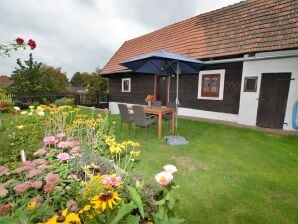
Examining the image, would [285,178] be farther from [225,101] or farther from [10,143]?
[225,101]

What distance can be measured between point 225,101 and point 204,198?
605 cm

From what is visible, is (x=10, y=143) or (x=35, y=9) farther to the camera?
(x=35, y=9)

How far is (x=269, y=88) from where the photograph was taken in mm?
6355

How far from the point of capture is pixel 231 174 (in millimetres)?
3137

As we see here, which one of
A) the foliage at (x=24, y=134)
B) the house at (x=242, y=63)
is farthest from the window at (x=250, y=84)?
the foliage at (x=24, y=134)

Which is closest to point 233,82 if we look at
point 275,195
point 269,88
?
point 269,88

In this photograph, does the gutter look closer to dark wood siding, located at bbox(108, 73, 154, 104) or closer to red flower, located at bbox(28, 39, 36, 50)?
dark wood siding, located at bbox(108, 73, 154, 104)

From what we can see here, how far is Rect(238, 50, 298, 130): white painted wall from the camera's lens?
5843 mm

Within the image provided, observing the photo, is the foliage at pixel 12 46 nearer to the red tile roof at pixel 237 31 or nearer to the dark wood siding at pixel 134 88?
the red tile roof at pixel 237 31

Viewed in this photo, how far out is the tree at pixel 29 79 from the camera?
46.4 ft

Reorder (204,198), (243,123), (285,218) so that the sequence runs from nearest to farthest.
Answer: (285,218) < (204,198) < (243,123)

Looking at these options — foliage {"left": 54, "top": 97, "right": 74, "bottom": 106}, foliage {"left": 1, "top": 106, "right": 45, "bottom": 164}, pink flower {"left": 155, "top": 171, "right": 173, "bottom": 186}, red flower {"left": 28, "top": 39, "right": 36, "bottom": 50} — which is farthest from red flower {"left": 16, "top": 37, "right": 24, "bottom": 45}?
pink flower {"left": 155, "top": 171, "right": 173, "bottom": 186}

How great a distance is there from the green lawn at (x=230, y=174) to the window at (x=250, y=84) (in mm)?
2052

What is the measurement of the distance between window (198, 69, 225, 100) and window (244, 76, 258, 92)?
3.32ft
